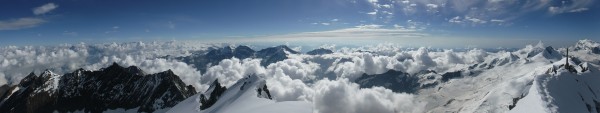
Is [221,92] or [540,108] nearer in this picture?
[540,108]

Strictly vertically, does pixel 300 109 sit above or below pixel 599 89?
above

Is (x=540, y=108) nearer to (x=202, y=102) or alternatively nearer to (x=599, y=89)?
(x=599, y=89)

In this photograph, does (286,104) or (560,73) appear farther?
(560,73)

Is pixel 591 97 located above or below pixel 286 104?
below

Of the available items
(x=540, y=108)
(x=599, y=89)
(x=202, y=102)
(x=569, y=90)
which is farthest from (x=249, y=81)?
(x=599, y=89)

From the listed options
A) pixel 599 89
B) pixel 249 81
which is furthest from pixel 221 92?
pixel 599 89

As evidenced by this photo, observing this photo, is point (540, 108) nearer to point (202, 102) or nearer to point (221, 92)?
point (202, 102)

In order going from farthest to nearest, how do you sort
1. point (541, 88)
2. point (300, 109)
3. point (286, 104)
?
point (541, 88) → point (286, 104) → point (300, 109)

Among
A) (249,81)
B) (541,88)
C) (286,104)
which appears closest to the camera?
(286,104)

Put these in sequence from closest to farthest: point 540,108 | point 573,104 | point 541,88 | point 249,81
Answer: point 540,108 < point 573,104 < point 541,88 < point 249,81
